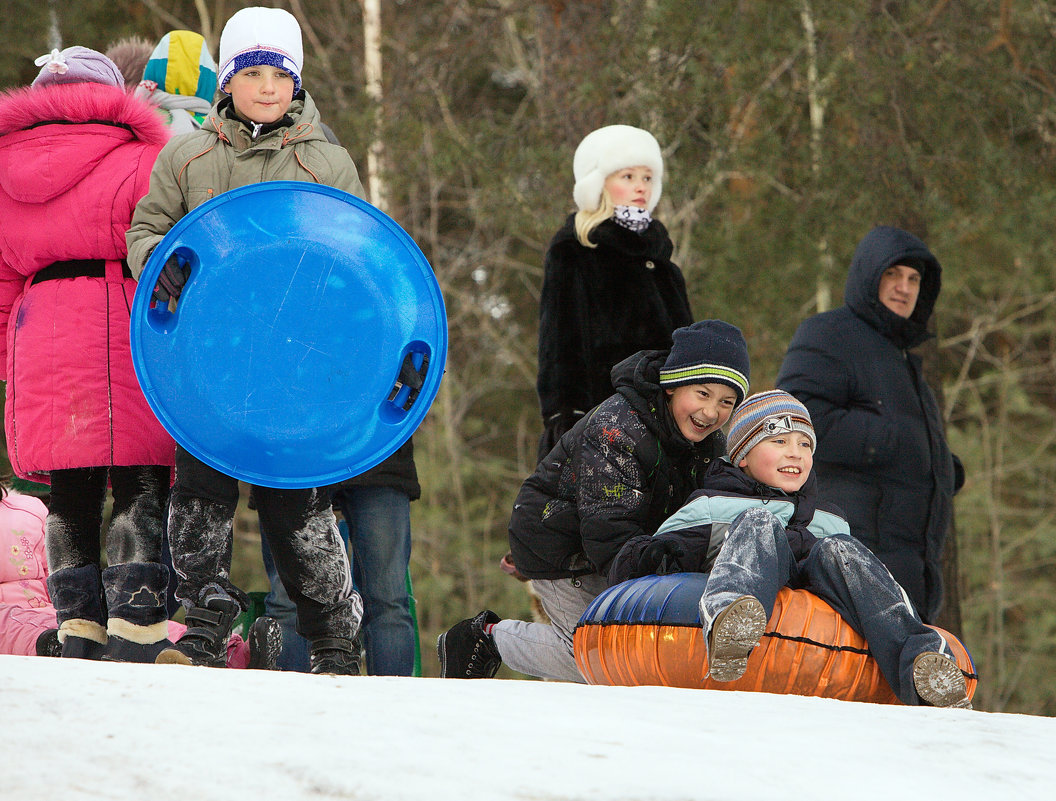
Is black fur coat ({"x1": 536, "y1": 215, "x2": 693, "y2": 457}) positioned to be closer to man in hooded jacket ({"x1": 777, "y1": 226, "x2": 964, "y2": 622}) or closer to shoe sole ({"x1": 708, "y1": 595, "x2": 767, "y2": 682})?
man in hooded jacket ({"x1": 777, "y1": 226, "x2": 964, "y2": 622})

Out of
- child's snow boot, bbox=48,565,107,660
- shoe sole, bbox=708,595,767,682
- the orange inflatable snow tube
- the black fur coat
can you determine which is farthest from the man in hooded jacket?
child's snow boot, bbox=48,565,107,660

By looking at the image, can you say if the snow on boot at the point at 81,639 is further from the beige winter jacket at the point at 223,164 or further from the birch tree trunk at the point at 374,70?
the birch tree trunk at the point at 374,70

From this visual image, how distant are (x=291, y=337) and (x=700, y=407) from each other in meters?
1.19

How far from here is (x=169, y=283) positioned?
3.06 m

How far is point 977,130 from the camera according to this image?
6410 millimetres

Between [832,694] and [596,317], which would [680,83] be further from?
[832,694]

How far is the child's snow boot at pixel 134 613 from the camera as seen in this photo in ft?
10.5

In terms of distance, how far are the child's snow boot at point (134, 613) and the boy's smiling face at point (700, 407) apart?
1.48 meters

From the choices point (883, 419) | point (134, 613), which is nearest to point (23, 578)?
point (134, 613)

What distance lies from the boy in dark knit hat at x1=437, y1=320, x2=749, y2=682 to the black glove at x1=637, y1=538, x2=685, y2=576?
18cm

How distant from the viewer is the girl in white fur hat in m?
4.42

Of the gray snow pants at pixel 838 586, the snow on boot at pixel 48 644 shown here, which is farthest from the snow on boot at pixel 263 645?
the gray snow pants at pixel 838 586

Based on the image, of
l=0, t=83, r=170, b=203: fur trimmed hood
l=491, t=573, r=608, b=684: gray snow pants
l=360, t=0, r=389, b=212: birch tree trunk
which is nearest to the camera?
l=0, t=83, r=170, b=203: fur trimmed hood

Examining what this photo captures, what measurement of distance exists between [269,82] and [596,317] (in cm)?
157
